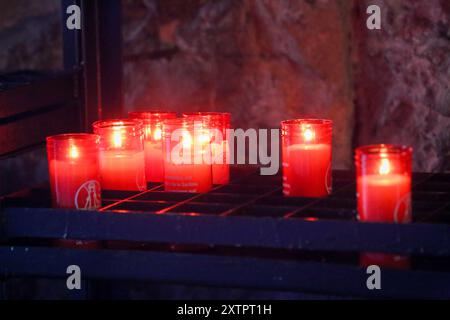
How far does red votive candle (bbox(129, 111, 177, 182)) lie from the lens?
6.67 ft

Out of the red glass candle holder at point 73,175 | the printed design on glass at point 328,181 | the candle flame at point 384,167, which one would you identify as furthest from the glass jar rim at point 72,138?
the candle flame at point 384,167

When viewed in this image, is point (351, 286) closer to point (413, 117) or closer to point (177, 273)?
point (177, 273)

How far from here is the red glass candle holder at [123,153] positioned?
1900 mm

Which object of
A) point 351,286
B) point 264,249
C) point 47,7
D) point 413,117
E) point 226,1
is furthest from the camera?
point 47,7

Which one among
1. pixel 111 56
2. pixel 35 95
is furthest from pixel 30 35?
pixel 35 95

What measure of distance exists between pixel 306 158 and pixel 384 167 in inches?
8.6

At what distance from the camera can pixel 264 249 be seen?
1721 millimetres

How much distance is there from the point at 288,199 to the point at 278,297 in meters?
0.74

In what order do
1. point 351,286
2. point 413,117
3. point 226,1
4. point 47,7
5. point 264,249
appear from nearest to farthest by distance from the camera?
point 351,286 < point 264,249 < point 413,117 < point 226,1 < point 47,7

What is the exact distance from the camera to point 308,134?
5.90ft

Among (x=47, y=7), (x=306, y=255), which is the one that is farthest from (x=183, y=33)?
(x=306, y=255)

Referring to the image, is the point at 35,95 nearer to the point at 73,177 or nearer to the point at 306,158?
the point at 73,177

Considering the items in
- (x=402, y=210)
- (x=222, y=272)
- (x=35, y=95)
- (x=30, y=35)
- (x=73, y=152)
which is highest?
(x=30, y=35)

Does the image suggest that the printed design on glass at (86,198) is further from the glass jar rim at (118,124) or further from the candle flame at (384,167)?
the candle flame at (384,167)
